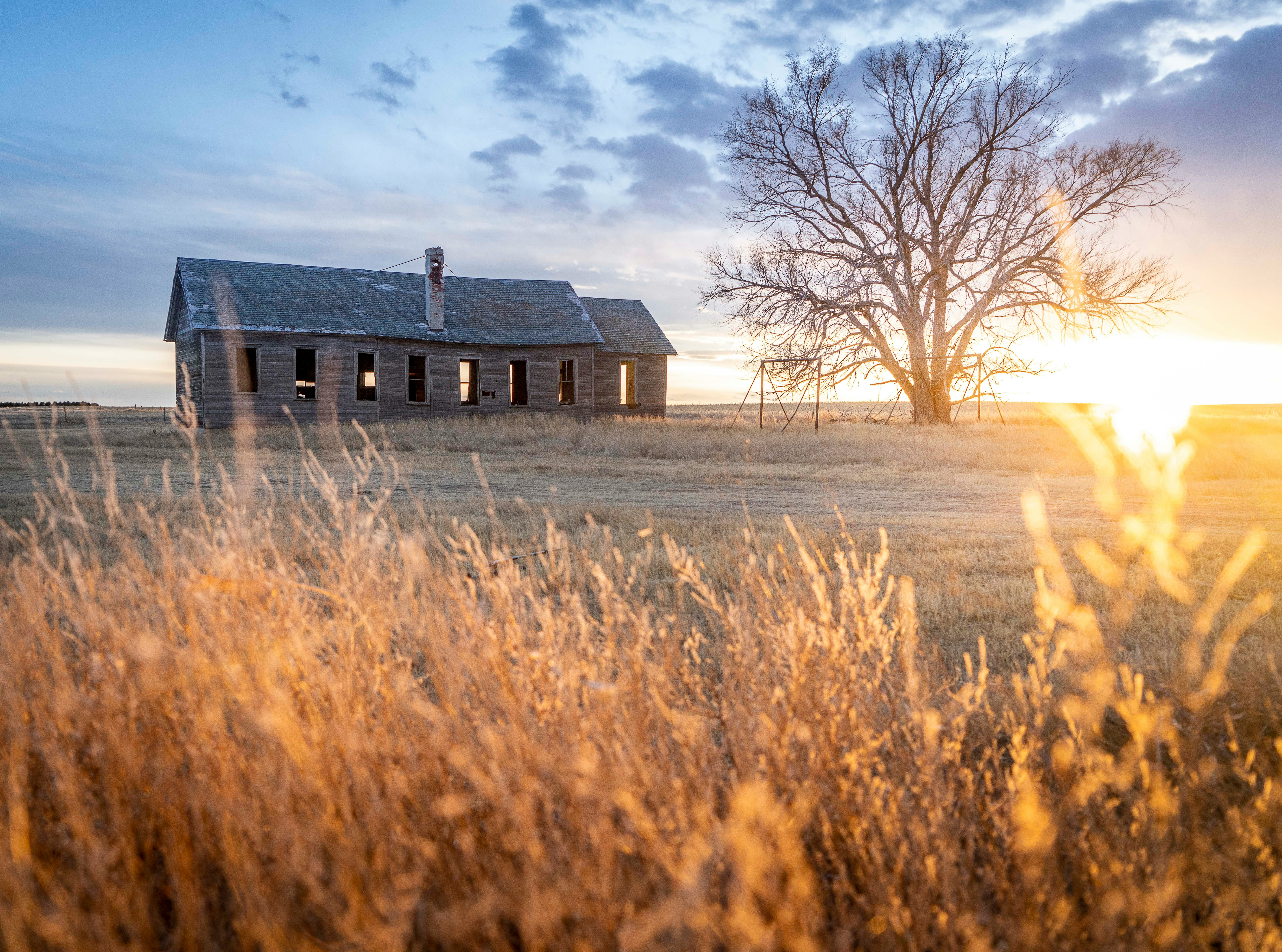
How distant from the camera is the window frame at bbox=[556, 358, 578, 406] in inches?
1080

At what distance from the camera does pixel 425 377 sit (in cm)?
2612

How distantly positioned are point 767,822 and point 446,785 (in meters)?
1.00

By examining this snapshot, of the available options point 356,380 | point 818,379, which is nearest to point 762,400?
→ point 818,379

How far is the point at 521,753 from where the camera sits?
2061 millimetres

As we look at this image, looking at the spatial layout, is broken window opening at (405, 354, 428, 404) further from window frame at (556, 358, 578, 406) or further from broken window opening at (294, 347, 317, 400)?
window frame at (556, 358, 578, 406)

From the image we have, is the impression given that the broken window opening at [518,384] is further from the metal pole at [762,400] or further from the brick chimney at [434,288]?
the metal pole at [762,400]

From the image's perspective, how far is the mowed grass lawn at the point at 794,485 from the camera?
17.1 ft

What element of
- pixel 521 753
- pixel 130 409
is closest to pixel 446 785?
pixel 521 753

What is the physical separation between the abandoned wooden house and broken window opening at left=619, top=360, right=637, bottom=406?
80 millimetres

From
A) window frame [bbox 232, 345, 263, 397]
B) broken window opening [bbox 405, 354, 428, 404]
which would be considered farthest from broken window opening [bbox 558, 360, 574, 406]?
window frame [bbox 232, 345, 263, 397]

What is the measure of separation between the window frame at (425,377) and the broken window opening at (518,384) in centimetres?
261

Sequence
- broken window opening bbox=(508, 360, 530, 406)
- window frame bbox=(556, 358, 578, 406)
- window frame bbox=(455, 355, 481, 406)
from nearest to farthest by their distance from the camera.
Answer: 1. window frame bbox=(455, 355, 481, 406)
2. broken window opening bbox=(508, 360, 530, 406)
3. window frame bbox=(556, 358, 578, 406)

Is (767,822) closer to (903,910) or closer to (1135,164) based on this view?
(903,910)

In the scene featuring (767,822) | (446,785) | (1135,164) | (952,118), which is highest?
(952,118)
